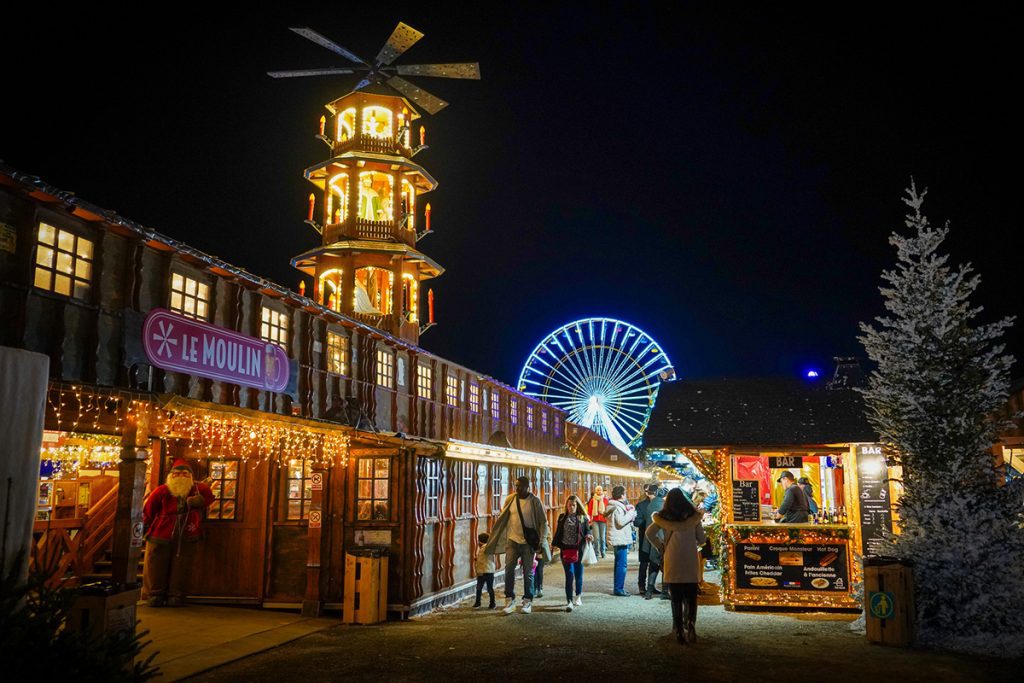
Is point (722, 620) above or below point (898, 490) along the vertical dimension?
below

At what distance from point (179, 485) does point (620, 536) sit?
7557 mm

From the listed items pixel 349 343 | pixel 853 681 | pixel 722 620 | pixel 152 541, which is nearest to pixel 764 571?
pixel 722 620

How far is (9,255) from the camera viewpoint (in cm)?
731

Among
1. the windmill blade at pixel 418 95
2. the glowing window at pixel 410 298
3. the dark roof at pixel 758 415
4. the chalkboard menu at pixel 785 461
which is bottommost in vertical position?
the chalkboard menu at pixel 785 461

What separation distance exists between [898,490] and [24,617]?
12238 millimetres

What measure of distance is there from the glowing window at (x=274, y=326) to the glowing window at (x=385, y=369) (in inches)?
142

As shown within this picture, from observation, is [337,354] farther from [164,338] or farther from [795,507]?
[795,507]

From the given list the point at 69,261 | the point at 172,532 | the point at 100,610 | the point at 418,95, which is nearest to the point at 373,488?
the point at 172,532

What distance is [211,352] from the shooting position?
9930mm

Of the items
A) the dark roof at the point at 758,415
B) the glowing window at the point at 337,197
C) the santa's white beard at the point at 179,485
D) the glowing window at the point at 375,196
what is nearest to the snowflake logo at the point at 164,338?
the santa's white beard at the point at 179,485

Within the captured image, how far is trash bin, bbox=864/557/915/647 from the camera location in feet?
31.3

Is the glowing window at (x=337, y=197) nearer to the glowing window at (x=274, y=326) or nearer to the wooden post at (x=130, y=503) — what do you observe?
the glowing window at (x=274, y=326)

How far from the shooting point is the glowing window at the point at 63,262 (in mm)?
7711

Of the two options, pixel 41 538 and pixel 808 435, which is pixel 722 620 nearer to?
pixel 808 435
